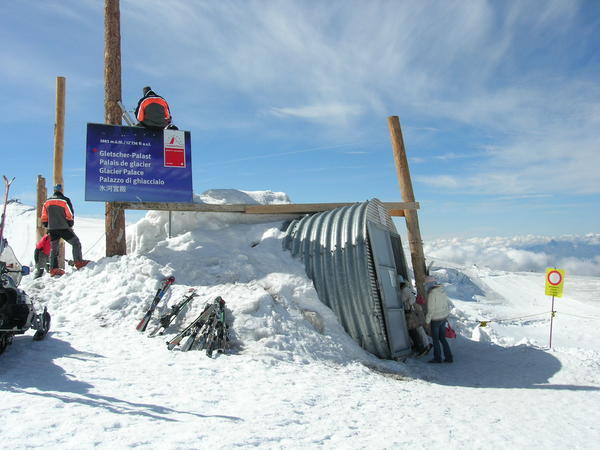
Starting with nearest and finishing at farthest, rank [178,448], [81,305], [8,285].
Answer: [178,448] → [8,285] → [81,305]

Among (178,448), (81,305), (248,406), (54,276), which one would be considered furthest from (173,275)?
(178,448)

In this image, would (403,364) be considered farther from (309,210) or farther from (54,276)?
(54,276)

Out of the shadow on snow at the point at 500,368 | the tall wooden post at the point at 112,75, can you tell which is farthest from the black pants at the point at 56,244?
the shadow on snow at the point at 500,368

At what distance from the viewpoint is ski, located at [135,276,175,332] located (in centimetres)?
666

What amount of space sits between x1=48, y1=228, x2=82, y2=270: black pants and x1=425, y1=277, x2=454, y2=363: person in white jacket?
6861 mm

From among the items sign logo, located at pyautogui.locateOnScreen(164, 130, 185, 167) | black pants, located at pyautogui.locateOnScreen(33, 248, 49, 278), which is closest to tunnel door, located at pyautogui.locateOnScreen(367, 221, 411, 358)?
sign logo, located at pyautogui.locateOnScreen(164, 130, 185, 167)

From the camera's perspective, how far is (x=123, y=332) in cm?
653

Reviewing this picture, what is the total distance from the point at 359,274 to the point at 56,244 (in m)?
5.88

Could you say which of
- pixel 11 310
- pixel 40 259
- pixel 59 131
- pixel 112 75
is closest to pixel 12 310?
pixel 11 310

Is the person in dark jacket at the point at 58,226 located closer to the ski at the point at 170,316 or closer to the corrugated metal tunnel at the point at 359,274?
the ski at the point at 170,316

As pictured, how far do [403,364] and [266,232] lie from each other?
395 cm

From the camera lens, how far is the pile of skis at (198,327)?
603 cm

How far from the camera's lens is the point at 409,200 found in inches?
417

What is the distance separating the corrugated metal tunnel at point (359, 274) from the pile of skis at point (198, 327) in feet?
6.99
